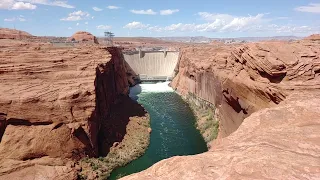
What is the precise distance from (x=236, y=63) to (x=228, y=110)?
4768 millimetres

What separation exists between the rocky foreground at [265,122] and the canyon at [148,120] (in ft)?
0.13

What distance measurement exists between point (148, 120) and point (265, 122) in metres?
27.2

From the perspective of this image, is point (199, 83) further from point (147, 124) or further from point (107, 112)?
point (107, 112)

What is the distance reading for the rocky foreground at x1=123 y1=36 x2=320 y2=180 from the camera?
9.72m

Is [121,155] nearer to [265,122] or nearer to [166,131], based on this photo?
[166,131]

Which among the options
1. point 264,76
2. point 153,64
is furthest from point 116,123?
point 153,64

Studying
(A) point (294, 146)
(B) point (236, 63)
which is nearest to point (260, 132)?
(A) point (294, 146)

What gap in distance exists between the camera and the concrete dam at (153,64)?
75.1 m

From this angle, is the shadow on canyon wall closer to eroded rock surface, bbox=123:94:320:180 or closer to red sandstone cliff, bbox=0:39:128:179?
red sandstone cliff, bbox=0:39:128:179

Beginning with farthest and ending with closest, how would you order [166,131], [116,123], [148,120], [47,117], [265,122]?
1. [148,120]
2. [166,131]
3. [116,123]
4. [47,117]
5. [265,122]

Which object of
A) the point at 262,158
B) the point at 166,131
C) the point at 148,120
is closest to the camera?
the point at 262,158

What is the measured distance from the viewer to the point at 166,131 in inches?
1502

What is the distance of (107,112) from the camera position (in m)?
38.0

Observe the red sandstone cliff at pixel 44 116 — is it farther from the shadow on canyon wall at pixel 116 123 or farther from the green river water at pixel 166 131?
the green river water at pixel 166 131
